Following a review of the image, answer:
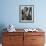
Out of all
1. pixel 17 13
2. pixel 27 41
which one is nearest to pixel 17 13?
A: pixel 17 13

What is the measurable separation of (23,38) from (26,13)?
0.89m

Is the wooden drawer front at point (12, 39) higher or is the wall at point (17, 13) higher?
the wall at point (17, 13)

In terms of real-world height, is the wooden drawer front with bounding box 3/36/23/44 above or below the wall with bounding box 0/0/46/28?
below

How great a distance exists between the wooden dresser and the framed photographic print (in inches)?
24.7

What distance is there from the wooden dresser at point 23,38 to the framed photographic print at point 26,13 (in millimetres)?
628

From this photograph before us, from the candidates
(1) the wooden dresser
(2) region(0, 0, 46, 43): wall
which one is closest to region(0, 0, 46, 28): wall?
(2) region(0, 0, 46, 43): wall

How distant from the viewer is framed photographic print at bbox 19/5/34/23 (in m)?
4.02

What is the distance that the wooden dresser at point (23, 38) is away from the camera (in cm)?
356

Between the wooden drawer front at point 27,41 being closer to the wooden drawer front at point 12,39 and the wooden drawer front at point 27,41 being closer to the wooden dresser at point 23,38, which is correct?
the wooden dresser at point 23,38

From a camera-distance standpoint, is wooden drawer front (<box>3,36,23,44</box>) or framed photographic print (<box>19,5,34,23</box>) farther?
framed photographic print (<box>19,5,34,23</box>)

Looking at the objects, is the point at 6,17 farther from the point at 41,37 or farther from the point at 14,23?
the point at 41,37

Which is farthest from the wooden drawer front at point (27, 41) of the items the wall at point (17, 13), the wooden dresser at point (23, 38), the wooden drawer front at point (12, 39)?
the wall at point (17, 13)

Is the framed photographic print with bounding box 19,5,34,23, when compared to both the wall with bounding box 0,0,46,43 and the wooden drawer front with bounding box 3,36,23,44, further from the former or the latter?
the wooden drawer front with bounding box 3,36,23,44

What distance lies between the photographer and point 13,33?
3572 millimetres
